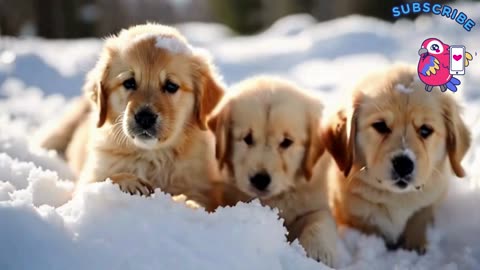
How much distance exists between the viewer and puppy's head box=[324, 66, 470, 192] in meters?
3.63

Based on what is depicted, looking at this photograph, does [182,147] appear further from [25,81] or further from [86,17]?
[86,17]

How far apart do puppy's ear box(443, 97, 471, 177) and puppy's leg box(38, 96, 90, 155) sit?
9.77 ft

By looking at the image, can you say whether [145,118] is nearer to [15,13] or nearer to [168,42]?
[168,42]

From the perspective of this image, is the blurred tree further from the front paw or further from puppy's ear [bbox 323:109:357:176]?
the front paw

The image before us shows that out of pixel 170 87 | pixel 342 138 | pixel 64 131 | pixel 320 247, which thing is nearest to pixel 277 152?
pixel 342 138

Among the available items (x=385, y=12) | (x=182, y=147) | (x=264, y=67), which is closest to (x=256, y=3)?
(x=385, y=12)

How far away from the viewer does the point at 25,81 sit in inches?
316

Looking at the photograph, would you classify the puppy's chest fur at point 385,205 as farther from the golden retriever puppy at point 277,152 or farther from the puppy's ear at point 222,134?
the puppy's ear at point 222,134

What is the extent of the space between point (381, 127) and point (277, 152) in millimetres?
586

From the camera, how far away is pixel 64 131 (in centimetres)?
569

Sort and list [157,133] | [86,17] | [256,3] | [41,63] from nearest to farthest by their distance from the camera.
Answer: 1. [157,133]
2. [41,63]
3. [86,17]
4. [256,3]

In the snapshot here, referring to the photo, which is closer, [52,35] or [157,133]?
[157,133]

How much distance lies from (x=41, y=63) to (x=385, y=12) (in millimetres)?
6978

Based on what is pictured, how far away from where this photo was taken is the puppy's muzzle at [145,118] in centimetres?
355
